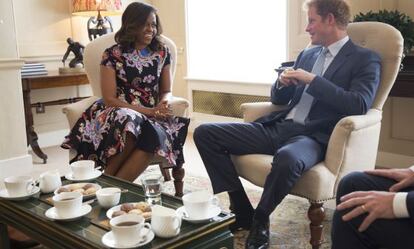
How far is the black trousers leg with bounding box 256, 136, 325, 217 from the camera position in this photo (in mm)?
1925

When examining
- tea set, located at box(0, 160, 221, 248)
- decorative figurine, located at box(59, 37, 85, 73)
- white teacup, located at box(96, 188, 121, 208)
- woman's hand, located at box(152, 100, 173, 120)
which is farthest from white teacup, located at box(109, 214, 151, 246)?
decorative figurine, located at box(59, 37, 85, 73)

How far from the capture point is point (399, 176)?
154 cm

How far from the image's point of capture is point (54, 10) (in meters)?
4.38

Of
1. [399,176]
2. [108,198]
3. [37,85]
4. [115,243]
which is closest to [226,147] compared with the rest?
[108,198]

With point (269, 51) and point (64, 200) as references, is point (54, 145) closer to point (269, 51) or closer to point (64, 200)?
point (269, 51)

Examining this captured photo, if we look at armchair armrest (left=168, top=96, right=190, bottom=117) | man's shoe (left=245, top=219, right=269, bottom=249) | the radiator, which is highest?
armchair armrest (left=168, top=96, right=190, bottom=117)

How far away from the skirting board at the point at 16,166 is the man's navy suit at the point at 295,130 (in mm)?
1873

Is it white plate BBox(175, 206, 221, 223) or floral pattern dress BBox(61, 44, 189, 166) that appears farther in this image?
floral pattern dress BBox(61, 44, 189, 166)

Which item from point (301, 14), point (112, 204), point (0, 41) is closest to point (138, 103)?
point (112, 204)

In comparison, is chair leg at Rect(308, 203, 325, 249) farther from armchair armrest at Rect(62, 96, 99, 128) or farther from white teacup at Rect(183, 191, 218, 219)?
armchair armrest at Rect(62, 96, 99, 128)

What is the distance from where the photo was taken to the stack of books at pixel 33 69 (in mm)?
3852

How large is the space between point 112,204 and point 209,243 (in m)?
0.39

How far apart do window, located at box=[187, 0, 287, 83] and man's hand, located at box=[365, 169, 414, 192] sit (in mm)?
2455

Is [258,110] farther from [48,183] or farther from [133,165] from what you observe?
[48,183]
